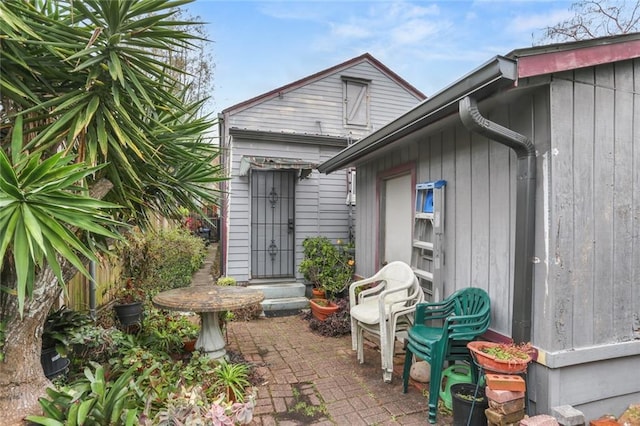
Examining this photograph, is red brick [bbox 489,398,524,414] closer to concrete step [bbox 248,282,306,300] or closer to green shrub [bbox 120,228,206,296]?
green shrub [bbox 120,228,206,296]

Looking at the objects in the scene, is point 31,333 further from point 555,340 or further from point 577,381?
point 577,381

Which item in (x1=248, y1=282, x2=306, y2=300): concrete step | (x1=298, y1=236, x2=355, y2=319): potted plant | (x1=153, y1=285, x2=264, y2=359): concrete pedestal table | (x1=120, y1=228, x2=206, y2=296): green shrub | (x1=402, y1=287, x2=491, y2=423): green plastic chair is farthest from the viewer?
(x1=248, y1=282, x2=306, y2=300): concrete step

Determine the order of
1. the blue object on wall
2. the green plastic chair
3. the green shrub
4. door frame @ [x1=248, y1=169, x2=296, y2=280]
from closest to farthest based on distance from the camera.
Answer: the green plastic chair < the blue object on wall < the green shrub < door frame @ [x1=248, y1=169, x2=296, y2=280]

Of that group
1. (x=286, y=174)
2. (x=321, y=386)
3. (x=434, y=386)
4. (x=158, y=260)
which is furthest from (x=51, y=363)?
(x=286, y=174)

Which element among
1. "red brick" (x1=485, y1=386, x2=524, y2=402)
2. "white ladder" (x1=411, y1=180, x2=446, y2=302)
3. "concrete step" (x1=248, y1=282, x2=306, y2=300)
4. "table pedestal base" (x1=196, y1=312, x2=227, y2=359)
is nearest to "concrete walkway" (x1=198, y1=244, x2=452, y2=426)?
"table pedestal base" (x1=196, y1=312, x2=227, y2=359)

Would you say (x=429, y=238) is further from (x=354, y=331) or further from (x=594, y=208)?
(x=594, y=208)

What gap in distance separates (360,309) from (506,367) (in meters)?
1.66

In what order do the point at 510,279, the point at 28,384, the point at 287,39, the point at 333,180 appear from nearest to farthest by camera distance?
the point at 28,384 → the point at 510,279 → the point at 287,39 → the point at 333,180

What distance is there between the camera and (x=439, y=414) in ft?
8.55

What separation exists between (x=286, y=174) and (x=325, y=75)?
248cm

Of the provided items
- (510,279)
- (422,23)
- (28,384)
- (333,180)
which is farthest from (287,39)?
(28,384)

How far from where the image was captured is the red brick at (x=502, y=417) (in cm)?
207

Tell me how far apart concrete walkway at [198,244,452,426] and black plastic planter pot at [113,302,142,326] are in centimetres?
110

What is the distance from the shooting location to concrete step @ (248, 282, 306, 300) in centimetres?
590
